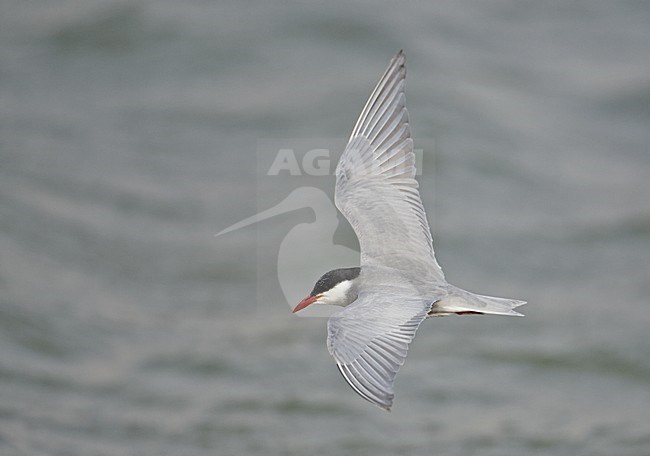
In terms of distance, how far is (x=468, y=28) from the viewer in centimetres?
1373

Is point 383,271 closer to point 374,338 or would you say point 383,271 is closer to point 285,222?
point 374,338

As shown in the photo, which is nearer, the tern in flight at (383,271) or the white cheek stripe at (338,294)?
the tern in flight at (383,271)

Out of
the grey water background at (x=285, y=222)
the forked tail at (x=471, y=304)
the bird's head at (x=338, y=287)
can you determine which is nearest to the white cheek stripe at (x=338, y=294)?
the bird's head at (x=338, y=287)

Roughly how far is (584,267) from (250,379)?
11.8 feet

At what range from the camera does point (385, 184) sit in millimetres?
6352

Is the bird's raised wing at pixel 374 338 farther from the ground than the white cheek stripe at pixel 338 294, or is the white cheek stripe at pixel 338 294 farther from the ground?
the white cheek stripe at pixel 338 294

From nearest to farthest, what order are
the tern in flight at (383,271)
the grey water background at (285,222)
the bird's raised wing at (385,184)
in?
the tern in flight at (383,271) → the bird's raised wing at (385,184) → the grey water background at (285,222)

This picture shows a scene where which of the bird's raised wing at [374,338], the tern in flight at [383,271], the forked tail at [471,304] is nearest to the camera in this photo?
the bird's raised wing at [374,338]

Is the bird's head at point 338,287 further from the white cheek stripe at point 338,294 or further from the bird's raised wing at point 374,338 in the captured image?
the bird's raised wing at point 374,338

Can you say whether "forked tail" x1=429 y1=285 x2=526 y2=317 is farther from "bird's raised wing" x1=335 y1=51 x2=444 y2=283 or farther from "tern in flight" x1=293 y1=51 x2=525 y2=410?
"bird's raised wing" x1=335 y1=51 x2=444 y2=283

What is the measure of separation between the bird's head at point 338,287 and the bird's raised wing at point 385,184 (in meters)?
0.26

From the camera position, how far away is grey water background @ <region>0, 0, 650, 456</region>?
9773 mm

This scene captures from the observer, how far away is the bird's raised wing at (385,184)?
6145mm

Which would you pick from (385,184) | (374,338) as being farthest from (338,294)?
(385,184)
